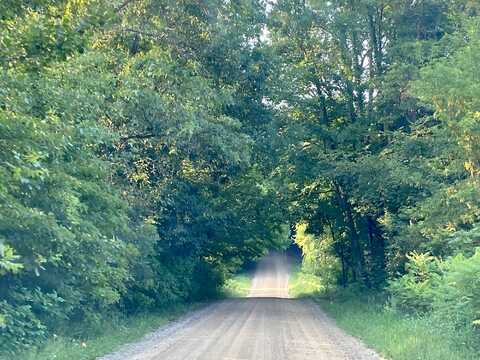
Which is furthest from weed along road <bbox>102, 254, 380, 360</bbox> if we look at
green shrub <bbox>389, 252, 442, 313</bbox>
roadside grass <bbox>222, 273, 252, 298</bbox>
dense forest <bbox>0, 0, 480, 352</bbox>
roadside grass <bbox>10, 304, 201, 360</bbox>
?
roadside grass <bbox>222, 273, 252, 298</bbox>

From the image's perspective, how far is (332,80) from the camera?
30.3 meters

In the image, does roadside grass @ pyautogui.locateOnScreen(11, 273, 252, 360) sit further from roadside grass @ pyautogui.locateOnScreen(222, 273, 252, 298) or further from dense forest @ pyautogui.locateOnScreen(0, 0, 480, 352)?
roadside grass @ pyautogui.locateOnScreen(222, 273, 252, 298)

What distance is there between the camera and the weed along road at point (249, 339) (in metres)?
13.0

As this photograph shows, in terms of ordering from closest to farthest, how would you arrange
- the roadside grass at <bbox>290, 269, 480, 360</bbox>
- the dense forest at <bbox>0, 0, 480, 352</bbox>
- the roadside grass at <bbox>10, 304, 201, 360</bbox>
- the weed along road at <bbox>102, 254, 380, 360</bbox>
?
the dense forest at <bbox>0, 0, 480, 352</bbox>
the roadside grass at <bbox>10, 304, 201, 360</bbox>
the roadside grass at <bbox>290, 269, 480, 360</bbox>
the weed along road at <bbox>102, 254, 380, 360</bbox>

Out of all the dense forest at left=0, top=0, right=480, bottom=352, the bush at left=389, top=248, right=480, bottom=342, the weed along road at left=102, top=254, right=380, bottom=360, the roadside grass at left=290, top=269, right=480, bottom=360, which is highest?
the dense forest at left=0, top=0, right=480, bottom=352

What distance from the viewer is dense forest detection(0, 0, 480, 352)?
10.7 m

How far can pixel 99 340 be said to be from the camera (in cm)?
1480

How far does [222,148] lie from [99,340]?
Result: 729cm

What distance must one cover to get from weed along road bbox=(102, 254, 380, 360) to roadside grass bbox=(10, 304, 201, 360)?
0.40m

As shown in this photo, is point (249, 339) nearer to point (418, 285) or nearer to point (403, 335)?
point (403, 335)

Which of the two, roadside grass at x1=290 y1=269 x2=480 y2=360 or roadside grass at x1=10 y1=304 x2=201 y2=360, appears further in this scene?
roadside grass at x1=290 y1=269 x2=480 y2=360

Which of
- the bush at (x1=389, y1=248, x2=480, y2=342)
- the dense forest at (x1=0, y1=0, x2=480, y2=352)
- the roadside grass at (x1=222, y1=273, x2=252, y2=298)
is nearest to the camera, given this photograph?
the dense forest at (x1=0, y1=0, x2=480, y2=352)

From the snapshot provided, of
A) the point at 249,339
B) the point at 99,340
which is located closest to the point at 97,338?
the point at 99,340

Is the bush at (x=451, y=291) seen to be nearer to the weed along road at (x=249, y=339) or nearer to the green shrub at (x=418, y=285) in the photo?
the green shrub at (x=418, y=285)
